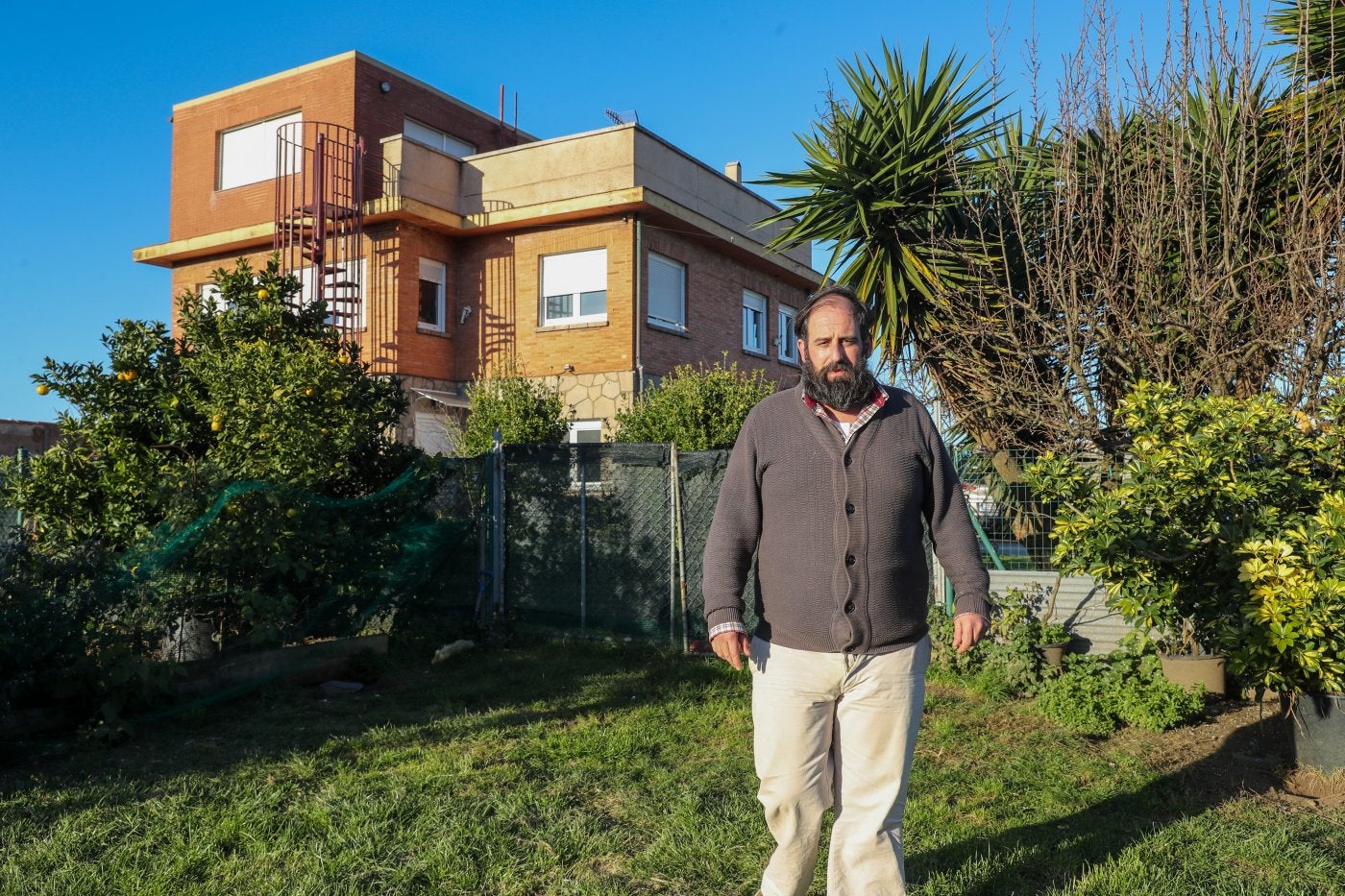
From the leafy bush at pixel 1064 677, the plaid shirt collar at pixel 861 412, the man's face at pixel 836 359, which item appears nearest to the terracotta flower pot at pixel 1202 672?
the leafy bush at pixel 1064 677

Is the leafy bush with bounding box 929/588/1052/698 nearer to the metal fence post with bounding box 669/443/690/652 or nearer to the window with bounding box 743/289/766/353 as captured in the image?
the metal fence post with bounding box 669/443/690/652

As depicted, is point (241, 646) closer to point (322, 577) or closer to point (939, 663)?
point (322, 577)

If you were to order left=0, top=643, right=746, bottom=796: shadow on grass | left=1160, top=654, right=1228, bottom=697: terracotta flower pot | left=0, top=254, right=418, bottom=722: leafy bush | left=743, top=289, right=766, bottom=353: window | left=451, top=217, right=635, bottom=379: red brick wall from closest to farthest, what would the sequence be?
left=0, top=643, right=746, bottom=796: shadow on grass < left=0, top=254, right=418, bottom=722: leafy bush < left=1160, top=654, right=1228, bottom=697: terracotta flower pot < left=451, top=217, right=635, bottom=379: red brick wall < left=743, top=289, right=766, bottom=353: window

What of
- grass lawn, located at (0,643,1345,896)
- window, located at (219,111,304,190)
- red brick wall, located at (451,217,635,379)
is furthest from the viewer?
window, located at (219,111,304,190)

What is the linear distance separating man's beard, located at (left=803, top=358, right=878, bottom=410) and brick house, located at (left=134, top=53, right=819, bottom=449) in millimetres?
13237

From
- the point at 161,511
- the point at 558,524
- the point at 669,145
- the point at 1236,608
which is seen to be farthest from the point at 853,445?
the point at 669,145

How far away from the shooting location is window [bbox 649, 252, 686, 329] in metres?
17.6

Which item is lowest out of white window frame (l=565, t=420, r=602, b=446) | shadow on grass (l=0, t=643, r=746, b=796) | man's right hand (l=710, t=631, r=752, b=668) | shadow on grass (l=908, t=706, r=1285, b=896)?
shadow on grass (l=908, t=706, r=1285, b=896)

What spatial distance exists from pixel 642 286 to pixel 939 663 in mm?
10456

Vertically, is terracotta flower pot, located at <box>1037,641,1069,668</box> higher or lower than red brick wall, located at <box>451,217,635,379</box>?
lower

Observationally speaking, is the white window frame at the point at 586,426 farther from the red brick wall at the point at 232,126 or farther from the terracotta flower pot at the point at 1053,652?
the terracotta flower pot at the point at 1053,652

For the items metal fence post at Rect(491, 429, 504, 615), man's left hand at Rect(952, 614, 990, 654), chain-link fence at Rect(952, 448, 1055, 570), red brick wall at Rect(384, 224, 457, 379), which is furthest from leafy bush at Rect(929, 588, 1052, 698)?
red brick wall at Rect(384, 224, 457, 379)

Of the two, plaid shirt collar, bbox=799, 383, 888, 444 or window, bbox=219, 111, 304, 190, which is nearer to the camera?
plaid shirt collar, bbox=799, 383, 888, 444

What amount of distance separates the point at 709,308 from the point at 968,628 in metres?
16.1
